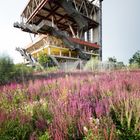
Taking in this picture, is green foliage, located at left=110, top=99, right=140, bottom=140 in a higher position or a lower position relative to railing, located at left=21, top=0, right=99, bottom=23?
lower

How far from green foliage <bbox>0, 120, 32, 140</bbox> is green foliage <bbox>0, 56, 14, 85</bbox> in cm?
758

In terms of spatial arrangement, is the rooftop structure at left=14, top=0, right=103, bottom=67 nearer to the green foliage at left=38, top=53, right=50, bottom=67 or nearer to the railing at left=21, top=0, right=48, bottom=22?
the railing at left=21, top=0, right=48, bottom=22

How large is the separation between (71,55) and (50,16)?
34.3 feet

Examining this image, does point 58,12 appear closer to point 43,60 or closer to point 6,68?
point 43,60

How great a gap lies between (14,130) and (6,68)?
8598mm

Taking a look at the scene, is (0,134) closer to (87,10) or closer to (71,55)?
(71,55)

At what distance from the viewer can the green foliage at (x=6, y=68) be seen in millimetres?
10220

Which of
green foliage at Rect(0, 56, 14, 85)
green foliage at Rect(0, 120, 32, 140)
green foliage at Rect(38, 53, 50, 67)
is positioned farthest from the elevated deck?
green foliage at Rect(0, 120, 32, 140)

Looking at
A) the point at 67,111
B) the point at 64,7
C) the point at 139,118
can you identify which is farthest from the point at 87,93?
the point at 64,7

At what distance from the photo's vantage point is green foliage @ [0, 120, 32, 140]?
2684 millimetres

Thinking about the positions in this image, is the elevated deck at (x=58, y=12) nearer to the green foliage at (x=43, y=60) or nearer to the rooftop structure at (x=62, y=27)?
the rooftop structure at (x=62, y=27)

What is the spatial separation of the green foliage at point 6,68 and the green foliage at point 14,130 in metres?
7.58

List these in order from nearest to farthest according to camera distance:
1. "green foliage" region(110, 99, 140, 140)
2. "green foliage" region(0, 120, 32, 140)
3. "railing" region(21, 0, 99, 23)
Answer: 1. "green foliage" region(110, 99, 140, 140)
2. "green foliage" region(0, 120, 32, 140)
3. "railing" region(21, 0, 99, 23)

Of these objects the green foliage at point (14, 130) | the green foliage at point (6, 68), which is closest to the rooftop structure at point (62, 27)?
the green foliage at point (6, 68)
